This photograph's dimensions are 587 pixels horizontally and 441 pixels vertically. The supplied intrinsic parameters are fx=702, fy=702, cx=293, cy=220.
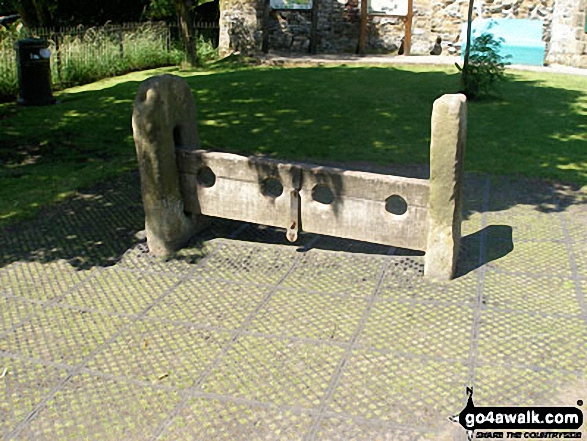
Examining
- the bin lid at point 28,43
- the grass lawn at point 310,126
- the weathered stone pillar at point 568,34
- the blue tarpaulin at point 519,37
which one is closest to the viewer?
the grass lawn at point 310,126

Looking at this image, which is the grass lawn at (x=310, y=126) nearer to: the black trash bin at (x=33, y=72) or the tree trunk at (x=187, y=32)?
the black trash bin at (x=33, y=72)

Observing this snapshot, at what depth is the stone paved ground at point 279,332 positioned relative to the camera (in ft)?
15.2

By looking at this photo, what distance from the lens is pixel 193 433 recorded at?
4453 millimetres

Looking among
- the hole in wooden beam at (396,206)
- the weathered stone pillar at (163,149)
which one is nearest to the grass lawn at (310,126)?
the hole in wooden beam at (396,206)

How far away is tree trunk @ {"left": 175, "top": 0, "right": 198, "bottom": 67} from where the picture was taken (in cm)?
1809

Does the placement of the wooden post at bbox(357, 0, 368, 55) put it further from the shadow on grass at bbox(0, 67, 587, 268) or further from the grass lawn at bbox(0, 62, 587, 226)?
the shadow on grass at bbox(0, 67, 587, 268)

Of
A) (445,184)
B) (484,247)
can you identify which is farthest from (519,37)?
(445,184)

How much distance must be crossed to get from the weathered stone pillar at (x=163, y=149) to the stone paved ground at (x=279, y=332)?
0.25 m

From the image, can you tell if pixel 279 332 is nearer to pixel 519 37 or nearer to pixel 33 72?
pixel 33 72

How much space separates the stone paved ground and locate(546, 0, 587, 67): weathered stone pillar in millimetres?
10640

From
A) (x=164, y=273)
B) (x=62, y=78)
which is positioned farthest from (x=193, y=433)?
(x=62, y=78)

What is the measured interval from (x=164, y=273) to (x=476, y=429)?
3.34m

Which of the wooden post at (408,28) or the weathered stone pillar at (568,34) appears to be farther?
the wooden post at (408,28)

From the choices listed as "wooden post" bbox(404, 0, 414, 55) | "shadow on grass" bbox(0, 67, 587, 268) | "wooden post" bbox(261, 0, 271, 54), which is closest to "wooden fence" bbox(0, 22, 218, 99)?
"shadow on grass" bbox(0, 67, 587, 268)
